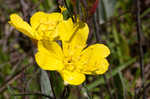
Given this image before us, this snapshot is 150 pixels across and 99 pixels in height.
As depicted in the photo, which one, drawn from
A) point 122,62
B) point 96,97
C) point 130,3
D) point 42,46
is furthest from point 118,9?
point 42,46

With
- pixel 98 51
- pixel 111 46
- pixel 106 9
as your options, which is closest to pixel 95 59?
pixel 98 51

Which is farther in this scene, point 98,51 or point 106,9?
point 106,9

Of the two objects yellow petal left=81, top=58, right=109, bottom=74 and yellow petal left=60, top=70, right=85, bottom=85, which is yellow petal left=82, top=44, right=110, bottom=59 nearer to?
yellow petal left=81, top=58, right=109, bottom=74

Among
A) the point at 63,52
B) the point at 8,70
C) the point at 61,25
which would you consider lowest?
the point at 8,70

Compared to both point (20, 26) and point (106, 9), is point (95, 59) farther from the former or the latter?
point (106, 9)

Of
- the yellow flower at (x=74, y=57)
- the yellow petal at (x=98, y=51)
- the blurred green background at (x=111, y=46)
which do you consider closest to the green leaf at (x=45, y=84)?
the yellow flower at (x=74, y=57)

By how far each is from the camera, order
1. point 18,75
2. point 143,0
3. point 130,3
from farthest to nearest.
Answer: point 143,0
point 130,3
point 18,75

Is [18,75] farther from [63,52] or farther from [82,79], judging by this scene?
[82,79]

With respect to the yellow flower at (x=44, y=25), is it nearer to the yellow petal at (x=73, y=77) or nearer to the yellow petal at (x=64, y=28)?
the yellow petal at (x=64, y=28)
